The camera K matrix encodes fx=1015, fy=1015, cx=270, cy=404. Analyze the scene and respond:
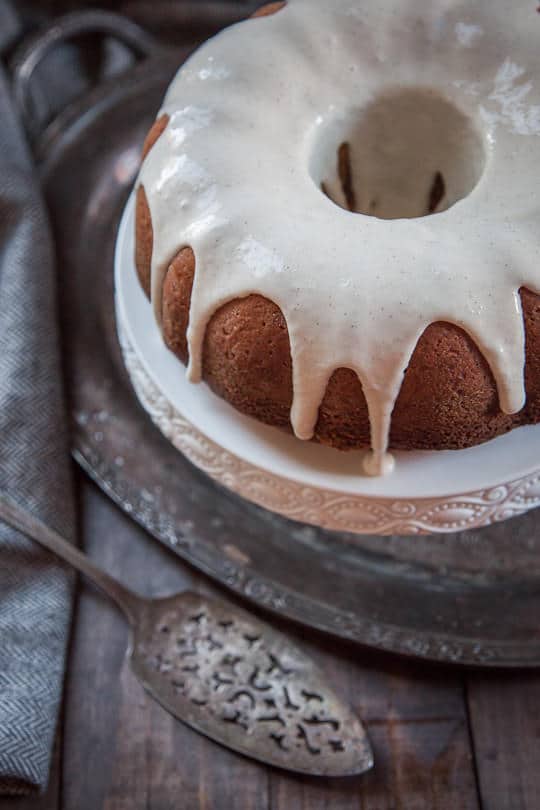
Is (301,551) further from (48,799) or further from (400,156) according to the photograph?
(400,156)

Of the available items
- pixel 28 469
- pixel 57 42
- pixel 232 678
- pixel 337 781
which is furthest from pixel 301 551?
pixel 57 42

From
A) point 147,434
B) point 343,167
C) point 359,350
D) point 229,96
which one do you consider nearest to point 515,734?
point 359,350

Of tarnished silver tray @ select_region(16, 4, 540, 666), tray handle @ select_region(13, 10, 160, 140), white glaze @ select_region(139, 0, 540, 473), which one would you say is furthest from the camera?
tray handle @ select_region(13, 10, 160, 140)

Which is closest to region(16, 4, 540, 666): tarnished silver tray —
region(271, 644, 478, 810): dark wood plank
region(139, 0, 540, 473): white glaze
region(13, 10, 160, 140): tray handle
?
region(271, 644, 478, 810): dark wood plank

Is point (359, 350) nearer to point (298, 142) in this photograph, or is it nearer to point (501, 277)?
point (501, 277)

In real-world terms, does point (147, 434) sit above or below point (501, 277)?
below

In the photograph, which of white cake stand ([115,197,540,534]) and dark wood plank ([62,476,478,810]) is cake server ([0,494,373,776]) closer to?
dark wood plank ([62,476,478,810])
